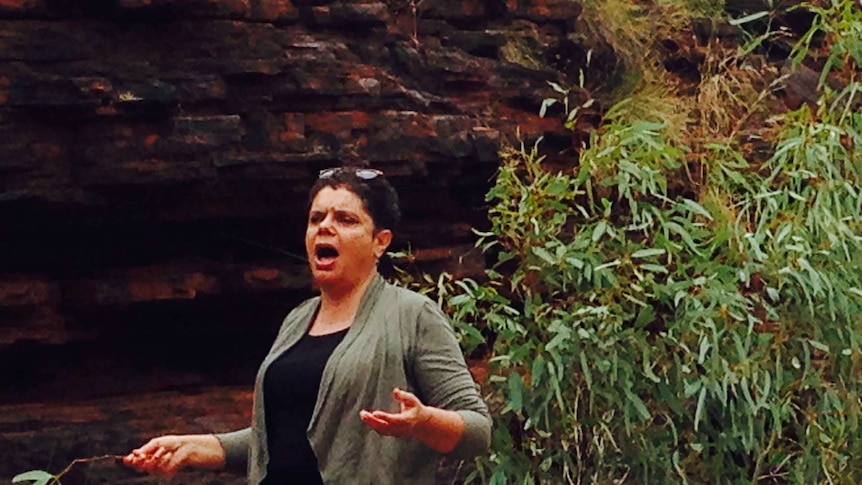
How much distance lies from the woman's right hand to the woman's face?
0.45 meters

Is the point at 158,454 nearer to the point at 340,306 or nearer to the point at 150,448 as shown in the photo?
the point at 150,448

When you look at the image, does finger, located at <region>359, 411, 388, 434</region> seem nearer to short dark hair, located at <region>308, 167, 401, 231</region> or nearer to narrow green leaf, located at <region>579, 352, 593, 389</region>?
short dark hair, located at <region>308, 167, 401, 231</region>

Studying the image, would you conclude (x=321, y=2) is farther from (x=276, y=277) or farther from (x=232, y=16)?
(x=276, y=277)

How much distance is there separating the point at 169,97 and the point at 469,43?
165cm

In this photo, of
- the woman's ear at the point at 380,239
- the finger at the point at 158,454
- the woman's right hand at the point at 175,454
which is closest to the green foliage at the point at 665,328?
the woman's ear at the point at 380,239

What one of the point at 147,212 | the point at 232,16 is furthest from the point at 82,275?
the point at 232,16

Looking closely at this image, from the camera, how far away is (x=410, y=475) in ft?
9.45

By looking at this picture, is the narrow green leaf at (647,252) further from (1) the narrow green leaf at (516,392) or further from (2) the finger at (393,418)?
(2) the finger at (393,418)

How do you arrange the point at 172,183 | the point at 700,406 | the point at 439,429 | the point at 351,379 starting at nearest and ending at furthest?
the point at 439,429, the point at 351,379, the point at 172,183, the point at 700,406

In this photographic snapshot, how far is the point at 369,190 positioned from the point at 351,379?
45cm

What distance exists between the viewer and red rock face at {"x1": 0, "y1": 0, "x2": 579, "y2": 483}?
4156mm

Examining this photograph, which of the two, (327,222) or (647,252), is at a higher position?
(327,222)

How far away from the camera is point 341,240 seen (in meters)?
2.96

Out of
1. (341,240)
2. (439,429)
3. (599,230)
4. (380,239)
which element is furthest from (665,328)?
(439,429)
